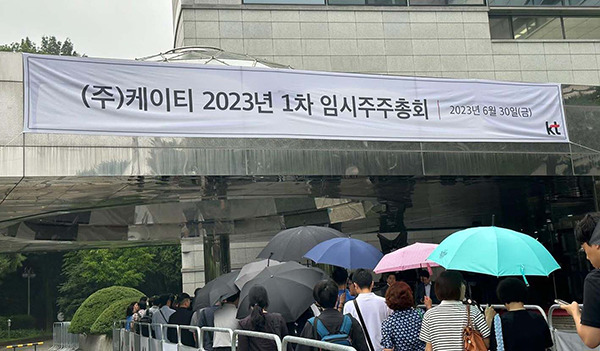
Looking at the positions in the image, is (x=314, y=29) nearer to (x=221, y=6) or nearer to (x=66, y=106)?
(x=221, y=6)

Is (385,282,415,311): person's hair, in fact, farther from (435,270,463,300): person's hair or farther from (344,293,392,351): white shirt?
(344,293,392,351): white shirt

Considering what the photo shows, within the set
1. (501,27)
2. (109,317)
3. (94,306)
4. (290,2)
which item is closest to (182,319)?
(109,317)

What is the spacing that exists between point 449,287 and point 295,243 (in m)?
4.49

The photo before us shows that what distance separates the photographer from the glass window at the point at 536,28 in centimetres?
2625

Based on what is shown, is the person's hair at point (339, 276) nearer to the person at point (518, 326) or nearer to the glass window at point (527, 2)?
the person at point (518, 326)

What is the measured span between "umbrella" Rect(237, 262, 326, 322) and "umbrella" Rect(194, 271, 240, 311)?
3.45 feet

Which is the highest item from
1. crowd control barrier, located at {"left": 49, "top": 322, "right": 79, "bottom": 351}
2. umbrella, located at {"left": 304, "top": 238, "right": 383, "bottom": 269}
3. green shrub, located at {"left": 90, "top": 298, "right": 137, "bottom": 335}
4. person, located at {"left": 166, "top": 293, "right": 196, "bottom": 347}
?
umbrella, located at {"left": 304, "top": 238, "right": 383, "bottom": 269}

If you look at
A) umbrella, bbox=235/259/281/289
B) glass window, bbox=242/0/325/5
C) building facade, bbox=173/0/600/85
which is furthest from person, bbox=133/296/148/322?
glass window, bbox=242/0/325/5

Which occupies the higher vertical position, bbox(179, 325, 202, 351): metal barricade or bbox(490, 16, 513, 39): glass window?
bbox(490, 16, 513, 39): glass window

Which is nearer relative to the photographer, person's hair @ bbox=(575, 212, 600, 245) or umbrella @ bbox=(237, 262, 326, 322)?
person's hair @ bbox=(575, 212, 600, 245)

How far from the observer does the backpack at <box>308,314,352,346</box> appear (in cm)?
550

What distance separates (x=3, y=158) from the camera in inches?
412

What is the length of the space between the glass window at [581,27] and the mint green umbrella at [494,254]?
22.1 metres

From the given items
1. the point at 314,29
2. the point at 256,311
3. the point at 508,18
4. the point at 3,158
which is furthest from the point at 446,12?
the point at 256,311
